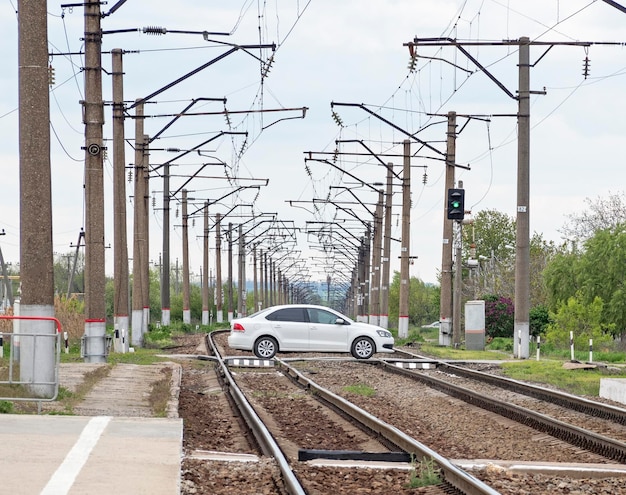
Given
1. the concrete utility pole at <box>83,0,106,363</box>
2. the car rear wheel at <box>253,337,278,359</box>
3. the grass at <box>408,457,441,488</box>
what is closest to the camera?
the grass at <box>408,457,441,488</box>

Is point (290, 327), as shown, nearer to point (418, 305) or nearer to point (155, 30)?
point (155, 30)

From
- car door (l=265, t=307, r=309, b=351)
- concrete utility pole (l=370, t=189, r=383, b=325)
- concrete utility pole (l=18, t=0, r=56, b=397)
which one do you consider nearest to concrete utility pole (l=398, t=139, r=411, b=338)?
concrete utility pole (l=370, t=189, r=383, b=325)

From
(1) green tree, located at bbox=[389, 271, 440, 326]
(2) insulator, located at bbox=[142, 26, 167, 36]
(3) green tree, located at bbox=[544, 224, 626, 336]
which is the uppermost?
(2) insulator, located at bbox=[142, 26, 167, 36]

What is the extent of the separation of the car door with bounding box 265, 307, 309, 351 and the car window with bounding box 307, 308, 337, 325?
28 centimetres

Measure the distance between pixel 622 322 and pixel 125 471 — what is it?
2163 inches

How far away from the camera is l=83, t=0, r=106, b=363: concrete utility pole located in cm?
2780

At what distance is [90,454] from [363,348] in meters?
24.3

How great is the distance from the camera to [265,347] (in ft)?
114

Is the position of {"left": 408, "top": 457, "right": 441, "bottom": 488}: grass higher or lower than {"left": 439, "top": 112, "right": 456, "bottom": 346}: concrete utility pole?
lower

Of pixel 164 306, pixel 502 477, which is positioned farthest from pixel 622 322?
pixel 502 477

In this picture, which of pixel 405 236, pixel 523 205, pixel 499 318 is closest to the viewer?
pixel 523 205

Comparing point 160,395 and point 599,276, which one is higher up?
point 599,276

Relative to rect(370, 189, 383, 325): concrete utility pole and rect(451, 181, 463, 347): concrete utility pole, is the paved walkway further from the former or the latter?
rect(370, 189, 383, 325): concrete utility pole

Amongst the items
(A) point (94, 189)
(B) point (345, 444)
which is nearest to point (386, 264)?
(A) point (94, 189)
